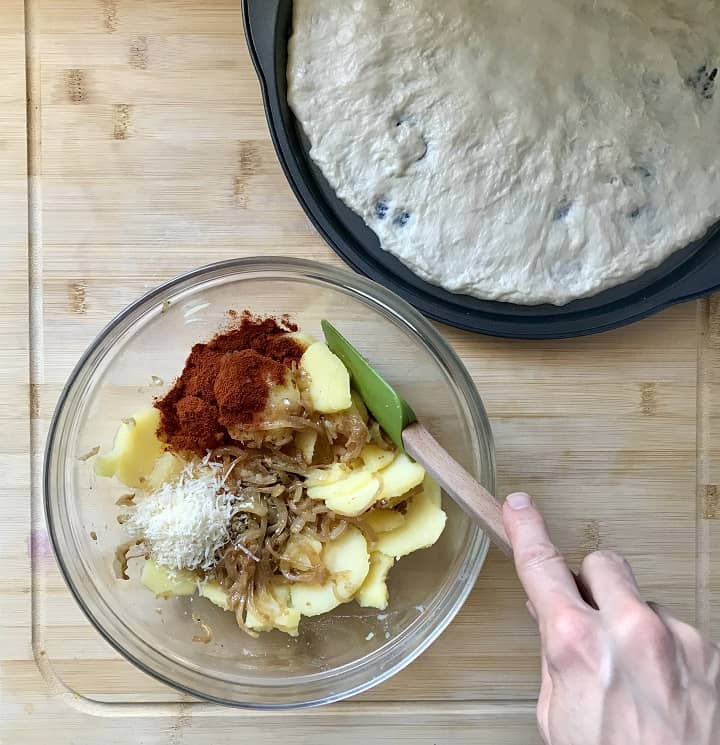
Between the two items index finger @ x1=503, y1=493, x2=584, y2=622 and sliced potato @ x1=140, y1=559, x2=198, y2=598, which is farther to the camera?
sliced potato @ x1=140, y1=559, x2=198, y2=598

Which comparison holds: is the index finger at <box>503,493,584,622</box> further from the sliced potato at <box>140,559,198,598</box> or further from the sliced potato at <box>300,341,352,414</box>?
the sliced potato at <box>140,559,198,598</box>

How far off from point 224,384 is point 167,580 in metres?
0.35

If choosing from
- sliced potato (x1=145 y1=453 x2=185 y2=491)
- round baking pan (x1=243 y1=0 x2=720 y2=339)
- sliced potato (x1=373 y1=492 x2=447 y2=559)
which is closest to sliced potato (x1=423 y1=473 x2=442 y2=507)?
sliced potato (x1=373 y1=492 x2=447 y2=559)

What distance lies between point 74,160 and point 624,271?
3.17 ft

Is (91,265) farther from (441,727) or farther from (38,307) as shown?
(441,727)

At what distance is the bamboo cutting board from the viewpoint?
1260 mm

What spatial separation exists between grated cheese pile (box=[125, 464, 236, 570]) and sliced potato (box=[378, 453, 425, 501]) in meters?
0.24

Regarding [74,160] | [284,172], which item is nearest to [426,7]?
[284,172]

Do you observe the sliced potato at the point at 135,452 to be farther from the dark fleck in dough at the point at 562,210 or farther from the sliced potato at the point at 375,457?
the dark fleck in dough at the point at 562,210

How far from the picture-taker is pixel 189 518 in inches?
42.4

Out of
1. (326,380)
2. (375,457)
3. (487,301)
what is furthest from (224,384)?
(487,301)

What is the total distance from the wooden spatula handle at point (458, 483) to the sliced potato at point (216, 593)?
1.23ft

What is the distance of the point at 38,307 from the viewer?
4.21 ft

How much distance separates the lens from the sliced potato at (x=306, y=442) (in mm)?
1172
